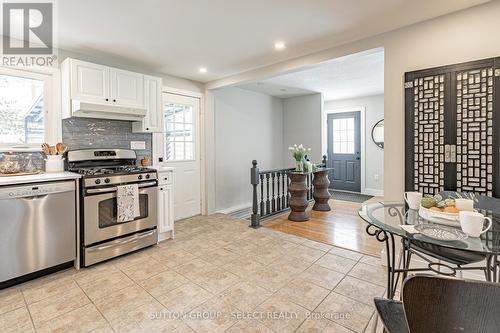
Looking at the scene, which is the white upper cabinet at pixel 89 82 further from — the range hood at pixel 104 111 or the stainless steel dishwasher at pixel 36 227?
the stainless steel dishwasher at pixel 36 227

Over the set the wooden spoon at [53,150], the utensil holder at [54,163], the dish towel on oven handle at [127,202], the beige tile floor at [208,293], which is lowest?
the beige tile floor at [208,293]

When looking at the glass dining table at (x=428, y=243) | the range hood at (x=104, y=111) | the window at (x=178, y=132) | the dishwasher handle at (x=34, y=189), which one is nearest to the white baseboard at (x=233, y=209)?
the window at (x=178, y=132)

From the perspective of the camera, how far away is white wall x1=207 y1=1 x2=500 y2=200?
2180 millimetres

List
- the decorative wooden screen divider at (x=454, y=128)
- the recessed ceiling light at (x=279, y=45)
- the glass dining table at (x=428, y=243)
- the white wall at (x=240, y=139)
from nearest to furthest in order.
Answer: the glass dining table at (x=428, y=243) < the decorative wooden screen divider at (x=454, y=128) < the recessed ceiling light at (x=279, y=45) < the white wall at (x=240, y=139)

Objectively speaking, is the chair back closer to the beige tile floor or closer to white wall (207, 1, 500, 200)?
the beige tile floor

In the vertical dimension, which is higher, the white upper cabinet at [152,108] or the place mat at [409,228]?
the white upper cabinet at [152,108]

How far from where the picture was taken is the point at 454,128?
2328mm

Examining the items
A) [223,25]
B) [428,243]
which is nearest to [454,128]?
[428,243]

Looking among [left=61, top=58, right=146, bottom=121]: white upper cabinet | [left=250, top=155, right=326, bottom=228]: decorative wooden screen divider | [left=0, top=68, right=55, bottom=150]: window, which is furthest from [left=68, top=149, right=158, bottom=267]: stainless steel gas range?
[left=250, top=155, right=326, bottom=228]: decorative wooden screen divider

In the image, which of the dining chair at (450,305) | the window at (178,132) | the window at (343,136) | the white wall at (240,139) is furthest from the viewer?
the window at (343,136)

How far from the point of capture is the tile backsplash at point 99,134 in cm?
322

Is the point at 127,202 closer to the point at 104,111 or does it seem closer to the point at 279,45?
the point at 104,111

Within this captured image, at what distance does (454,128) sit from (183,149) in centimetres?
370

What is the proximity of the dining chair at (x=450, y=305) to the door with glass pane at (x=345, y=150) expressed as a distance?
21.2ft
